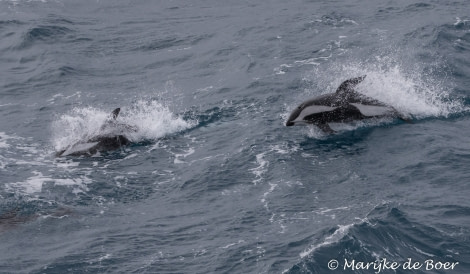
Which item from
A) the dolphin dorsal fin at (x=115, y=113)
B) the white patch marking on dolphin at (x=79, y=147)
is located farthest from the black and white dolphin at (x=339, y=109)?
the white patch marking on dolphin at (x=79, y=147)

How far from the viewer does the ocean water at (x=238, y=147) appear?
90.8 feet

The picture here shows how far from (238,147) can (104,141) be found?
22.5 feet

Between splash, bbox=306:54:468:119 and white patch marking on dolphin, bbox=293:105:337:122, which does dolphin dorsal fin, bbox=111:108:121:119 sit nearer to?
white patch marking on dolphin, bbox=293:105:337:122

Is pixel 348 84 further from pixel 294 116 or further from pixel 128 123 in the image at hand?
pixel 128 123

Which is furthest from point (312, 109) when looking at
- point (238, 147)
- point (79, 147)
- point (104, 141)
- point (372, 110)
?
point (79, 147)

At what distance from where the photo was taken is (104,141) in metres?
38.2

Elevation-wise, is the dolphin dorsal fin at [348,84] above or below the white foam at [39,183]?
above

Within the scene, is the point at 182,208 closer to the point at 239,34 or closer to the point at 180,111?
the point at 180,111

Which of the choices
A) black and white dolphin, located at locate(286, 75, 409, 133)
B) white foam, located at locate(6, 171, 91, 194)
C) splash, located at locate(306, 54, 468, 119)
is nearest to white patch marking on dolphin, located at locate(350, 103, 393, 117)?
black and white dolphin, located at locate(286, 75, 409, 133)

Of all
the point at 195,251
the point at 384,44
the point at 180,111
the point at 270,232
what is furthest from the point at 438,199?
the point at 384,44

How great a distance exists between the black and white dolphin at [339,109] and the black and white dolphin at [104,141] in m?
8.49

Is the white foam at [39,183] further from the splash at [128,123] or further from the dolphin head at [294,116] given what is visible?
the dolphin head at [294,116]

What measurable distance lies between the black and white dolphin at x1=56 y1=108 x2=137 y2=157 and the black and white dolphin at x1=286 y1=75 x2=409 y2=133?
27.8 ft

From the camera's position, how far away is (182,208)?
104 feet
